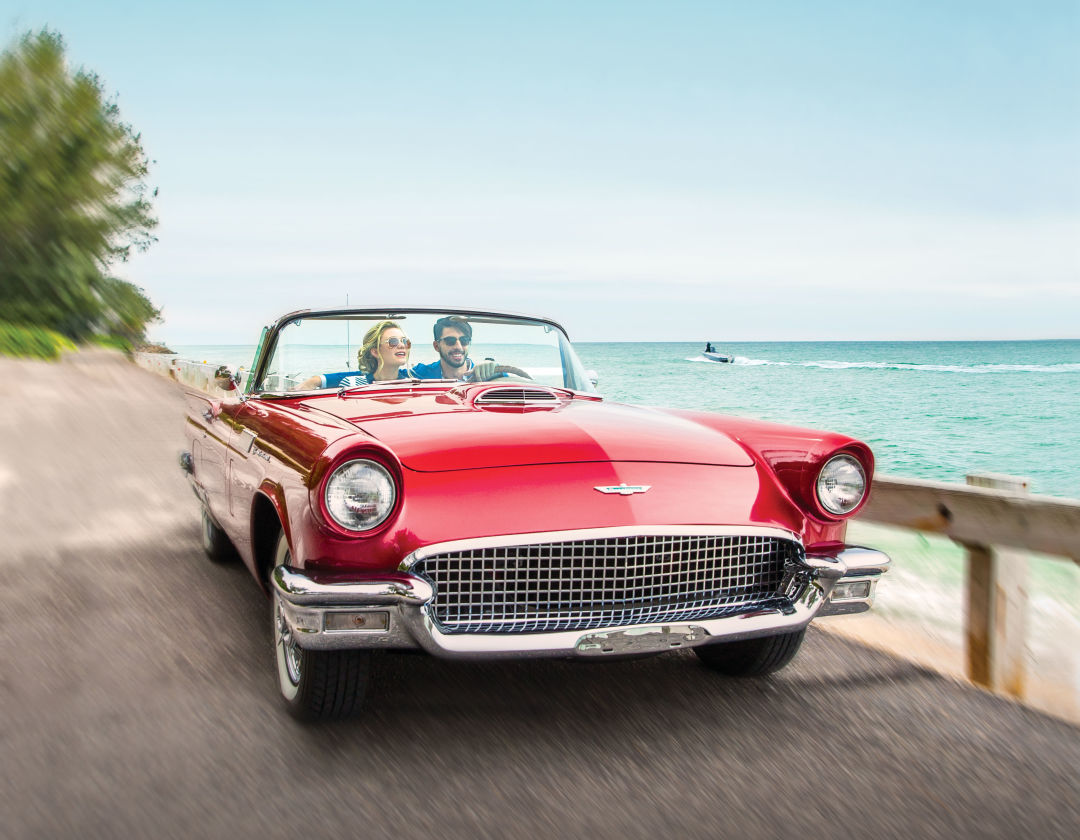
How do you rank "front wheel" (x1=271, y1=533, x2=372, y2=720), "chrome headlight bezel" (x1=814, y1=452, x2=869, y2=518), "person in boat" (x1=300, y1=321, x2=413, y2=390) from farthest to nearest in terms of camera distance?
"person in boat" (x1=300, y1=321, x2=413, y2=390), "chrome headlight bezel" (x1=814, y1=452, x2=869, y2=518), "front wheel" (x1=271, y1=533, x2=372, y2=720)

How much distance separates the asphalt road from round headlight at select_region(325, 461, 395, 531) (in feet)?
2.40

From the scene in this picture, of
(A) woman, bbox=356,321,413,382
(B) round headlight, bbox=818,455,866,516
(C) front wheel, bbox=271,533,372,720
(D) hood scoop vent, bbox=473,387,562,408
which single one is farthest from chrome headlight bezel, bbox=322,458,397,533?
(A) woman, bbox=356,321,413,382

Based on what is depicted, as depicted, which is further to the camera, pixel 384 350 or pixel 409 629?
pixel 384 350

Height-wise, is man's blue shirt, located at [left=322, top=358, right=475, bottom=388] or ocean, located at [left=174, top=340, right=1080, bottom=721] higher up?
man's blue shirt, located at [left=322, top=358, right=475, bottom=388]

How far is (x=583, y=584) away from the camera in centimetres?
327

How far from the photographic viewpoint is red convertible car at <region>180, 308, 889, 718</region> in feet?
10.2

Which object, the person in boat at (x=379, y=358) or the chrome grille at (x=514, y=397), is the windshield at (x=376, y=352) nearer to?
the person in boat at (x=379, y=358)

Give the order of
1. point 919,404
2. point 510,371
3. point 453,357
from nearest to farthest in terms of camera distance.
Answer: point 453,357, point 510,371, point 919,404

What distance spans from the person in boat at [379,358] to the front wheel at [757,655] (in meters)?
1.92

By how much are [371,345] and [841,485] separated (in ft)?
7.43

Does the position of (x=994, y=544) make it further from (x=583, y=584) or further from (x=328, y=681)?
(x=328, y=681)

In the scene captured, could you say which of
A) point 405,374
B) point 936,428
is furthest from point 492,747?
point 936,428

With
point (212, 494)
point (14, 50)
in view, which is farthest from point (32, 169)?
point (212, 494)

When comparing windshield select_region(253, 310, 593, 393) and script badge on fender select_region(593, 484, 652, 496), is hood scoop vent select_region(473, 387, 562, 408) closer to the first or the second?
windshield select_region(253, 310, 593, 393)
